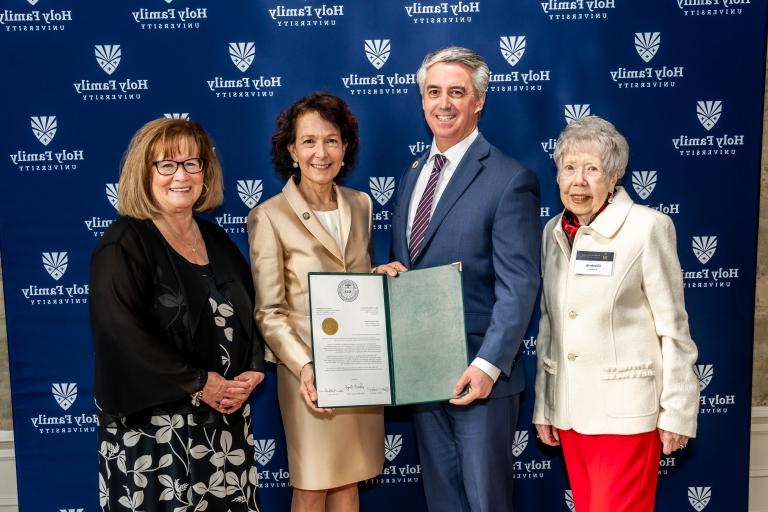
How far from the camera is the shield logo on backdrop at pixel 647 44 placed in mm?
3338

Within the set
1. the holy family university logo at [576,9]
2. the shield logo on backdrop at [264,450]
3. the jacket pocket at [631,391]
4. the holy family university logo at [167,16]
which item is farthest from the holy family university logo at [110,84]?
the jacket pocket at [631,391]

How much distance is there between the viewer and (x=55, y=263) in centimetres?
342

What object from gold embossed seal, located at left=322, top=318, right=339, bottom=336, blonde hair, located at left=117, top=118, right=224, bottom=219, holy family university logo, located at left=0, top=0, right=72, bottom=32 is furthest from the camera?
holy family university logo, located at left=0, top=0, right=72, bottom=32

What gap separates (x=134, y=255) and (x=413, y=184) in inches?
42.4

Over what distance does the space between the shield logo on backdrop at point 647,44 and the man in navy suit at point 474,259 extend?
1217mm

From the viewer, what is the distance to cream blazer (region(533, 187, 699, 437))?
234cm

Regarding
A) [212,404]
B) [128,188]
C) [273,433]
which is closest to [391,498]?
[273,433]

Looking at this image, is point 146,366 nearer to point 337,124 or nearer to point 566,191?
point 337,124

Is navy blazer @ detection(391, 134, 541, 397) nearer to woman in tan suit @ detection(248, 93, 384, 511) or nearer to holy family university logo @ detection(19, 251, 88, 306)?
woman in tan suit @ detection(248, 93, 384, 511)

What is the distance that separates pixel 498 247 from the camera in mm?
2420

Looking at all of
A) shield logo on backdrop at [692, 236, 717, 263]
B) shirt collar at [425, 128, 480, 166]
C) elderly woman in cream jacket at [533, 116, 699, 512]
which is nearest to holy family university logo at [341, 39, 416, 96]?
shirt collar at [425, 128, 480, 166]

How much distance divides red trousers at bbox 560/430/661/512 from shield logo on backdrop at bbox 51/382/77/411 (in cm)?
250

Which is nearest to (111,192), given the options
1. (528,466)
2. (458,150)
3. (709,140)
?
(458,150)

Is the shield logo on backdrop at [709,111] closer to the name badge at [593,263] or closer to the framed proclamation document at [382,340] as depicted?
the name badge at [593,263]
